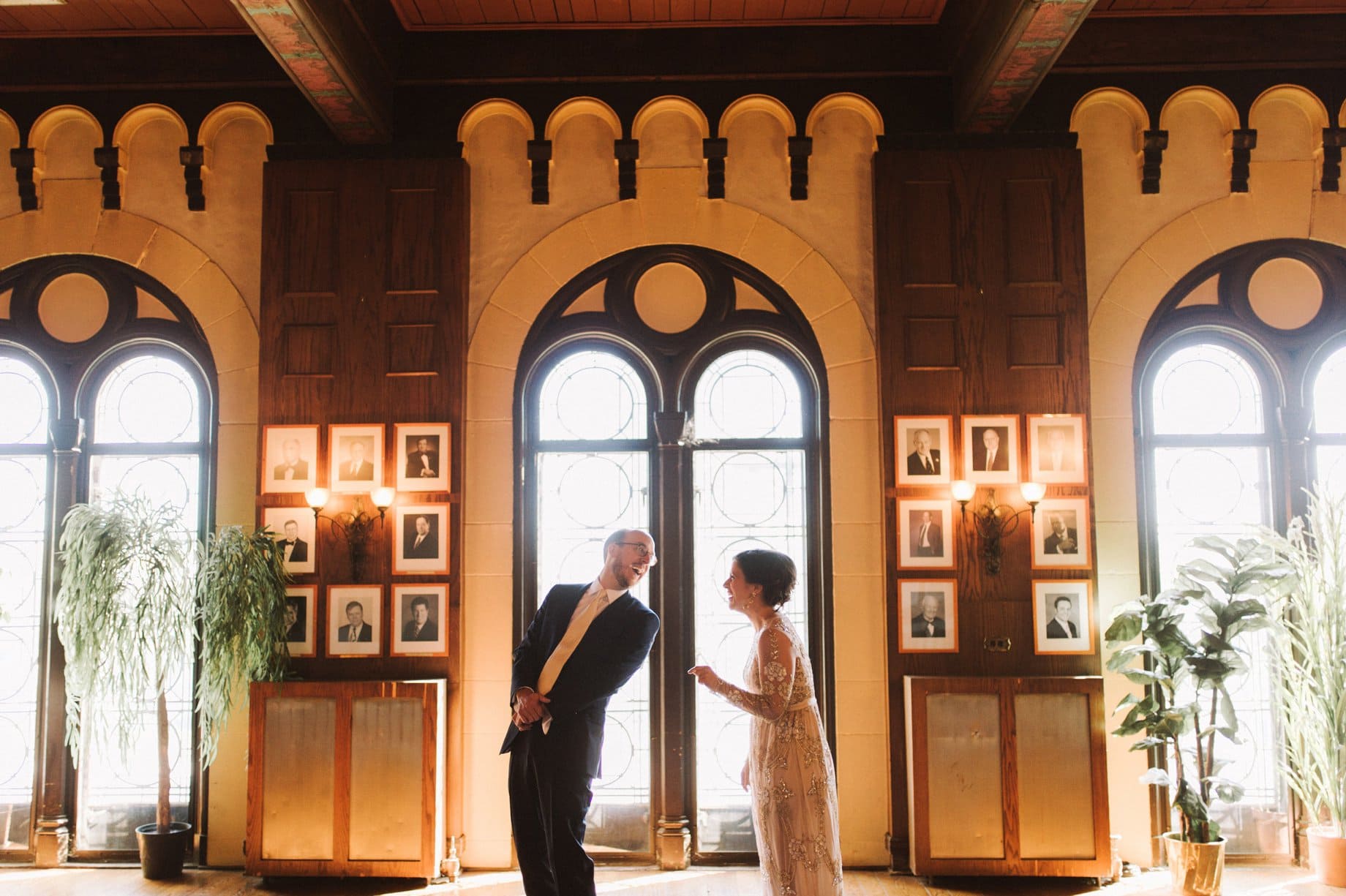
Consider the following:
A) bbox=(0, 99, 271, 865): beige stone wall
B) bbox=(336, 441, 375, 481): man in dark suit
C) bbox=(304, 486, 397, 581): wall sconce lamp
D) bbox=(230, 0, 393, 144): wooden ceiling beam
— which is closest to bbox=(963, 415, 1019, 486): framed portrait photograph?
bbox=(304, 486, 397, 581): wall sconce lamp

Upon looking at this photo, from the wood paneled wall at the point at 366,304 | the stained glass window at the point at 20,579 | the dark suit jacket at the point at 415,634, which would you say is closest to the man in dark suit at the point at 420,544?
the wood paneled wall at the point at 366,304

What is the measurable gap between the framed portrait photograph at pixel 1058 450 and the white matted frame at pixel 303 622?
3790 millimetres

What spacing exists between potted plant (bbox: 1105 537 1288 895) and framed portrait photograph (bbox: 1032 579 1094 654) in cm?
A: 21

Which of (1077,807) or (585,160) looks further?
(585,160)

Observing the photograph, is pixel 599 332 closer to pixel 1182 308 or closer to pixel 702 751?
pixel 702 751

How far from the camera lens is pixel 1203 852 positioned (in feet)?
15.6

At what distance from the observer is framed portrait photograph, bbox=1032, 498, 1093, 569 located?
5.35 metres

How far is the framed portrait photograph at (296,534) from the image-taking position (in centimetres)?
542

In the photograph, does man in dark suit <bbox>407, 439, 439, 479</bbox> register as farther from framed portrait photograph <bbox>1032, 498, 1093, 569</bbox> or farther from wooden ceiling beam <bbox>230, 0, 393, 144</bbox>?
framed portrait photograph <bbox>1032, 498, 1093, 569</bbox>

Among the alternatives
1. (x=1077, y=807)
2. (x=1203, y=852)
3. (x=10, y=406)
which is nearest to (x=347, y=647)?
(x=10, y=406)

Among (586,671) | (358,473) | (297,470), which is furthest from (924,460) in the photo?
(297,470)

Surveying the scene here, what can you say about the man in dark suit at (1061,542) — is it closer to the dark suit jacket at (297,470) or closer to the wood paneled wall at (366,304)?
the wood paneled wall at (366,304)

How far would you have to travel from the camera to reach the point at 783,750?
10.8 feet

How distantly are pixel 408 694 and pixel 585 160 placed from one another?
9.89 feet
